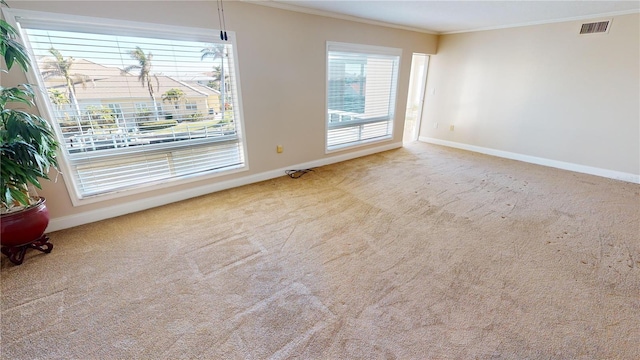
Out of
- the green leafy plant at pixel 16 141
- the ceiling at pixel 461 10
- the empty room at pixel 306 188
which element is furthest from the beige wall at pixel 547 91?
the green leafy plant at pixel 16 141

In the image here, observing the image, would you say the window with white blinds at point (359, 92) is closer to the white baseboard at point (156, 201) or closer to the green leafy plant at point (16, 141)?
the white baseboard at point (156, 201)

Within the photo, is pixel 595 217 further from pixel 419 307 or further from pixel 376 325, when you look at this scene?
pixel 376 325

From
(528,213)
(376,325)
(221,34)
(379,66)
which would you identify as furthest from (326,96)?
(376,325)

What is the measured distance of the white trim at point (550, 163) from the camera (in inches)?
147

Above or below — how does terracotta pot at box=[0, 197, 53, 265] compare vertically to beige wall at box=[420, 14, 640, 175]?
below

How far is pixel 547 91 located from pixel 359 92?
2.95 meters

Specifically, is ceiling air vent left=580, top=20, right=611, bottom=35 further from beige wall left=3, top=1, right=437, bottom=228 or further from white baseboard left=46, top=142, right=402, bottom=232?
white baseboard left=46, top=142, right=402, bottom=232

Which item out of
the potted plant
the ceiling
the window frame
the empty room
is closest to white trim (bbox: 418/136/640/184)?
the empty room

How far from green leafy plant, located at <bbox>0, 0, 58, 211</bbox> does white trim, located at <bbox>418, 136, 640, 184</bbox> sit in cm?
607

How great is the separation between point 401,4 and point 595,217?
3.17m

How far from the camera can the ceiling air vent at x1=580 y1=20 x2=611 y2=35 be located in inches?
137

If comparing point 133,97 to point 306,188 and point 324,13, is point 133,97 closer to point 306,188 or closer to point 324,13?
point 306,188

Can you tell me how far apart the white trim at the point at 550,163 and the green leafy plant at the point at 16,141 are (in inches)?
239

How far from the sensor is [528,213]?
286 centimetres
